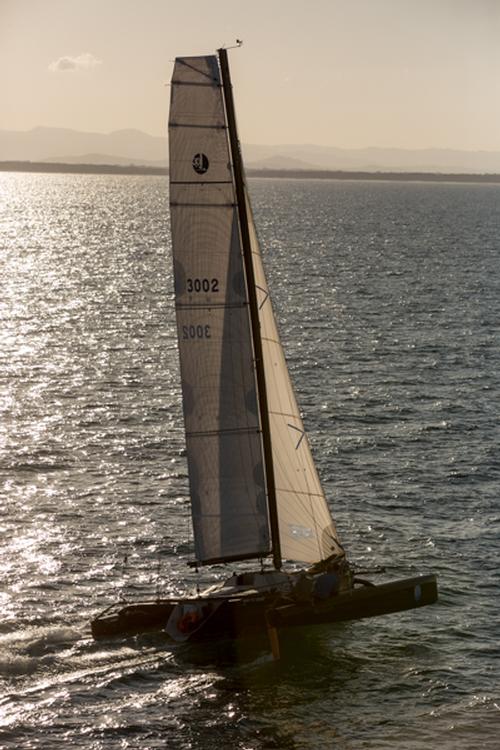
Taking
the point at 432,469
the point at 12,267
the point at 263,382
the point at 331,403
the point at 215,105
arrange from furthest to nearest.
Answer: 1. the point at 12,267
2. the point at 331,403
3. the point at 432,469
4. the point at 263,382
5. the point at 215,105

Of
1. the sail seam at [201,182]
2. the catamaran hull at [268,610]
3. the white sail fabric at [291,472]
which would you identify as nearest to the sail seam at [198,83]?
the sail seam at [201,182]

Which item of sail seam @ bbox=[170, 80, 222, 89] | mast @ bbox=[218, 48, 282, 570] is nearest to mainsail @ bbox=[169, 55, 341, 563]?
sail seam @ bbox=[170, 80, 222, 89]

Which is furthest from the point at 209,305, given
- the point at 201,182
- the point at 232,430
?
the point at 232,430

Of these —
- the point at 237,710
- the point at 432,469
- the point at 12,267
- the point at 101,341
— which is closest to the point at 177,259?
the point at 237,710

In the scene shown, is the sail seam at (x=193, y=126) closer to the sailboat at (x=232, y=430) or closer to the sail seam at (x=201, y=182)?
the sailboat at (x=232, y=430)

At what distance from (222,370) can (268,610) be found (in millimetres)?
7106

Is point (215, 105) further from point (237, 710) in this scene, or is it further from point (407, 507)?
point (407, 507)

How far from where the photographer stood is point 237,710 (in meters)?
34.6

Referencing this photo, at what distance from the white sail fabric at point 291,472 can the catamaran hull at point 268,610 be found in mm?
1819

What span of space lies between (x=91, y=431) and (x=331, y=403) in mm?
14004

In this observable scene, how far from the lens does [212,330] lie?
36.0 metres

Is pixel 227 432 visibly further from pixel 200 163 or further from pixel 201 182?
pixel 200 163

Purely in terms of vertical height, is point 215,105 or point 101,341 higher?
point 215,105

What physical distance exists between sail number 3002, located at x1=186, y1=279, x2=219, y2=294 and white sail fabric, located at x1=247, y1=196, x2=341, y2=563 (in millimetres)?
1731
